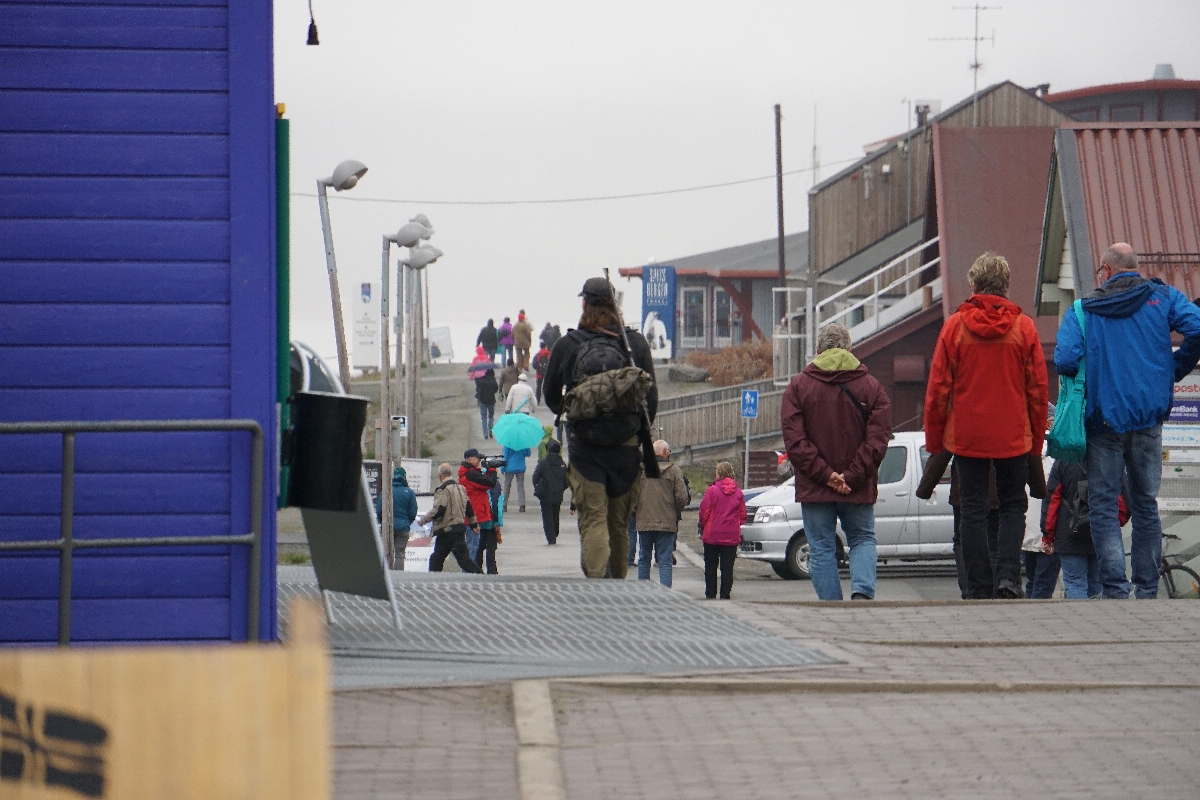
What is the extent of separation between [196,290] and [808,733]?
96.7 inches

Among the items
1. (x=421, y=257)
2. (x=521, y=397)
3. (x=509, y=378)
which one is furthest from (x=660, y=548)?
(x=509, y=378)

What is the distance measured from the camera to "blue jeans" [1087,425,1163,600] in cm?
839

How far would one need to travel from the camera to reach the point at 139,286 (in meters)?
5.39

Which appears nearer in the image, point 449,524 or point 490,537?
point 449,524

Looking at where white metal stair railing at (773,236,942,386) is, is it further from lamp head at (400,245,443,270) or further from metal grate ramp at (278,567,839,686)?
metal grate ramp at (278,567,839,686)

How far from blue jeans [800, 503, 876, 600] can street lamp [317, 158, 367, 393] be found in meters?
10.4

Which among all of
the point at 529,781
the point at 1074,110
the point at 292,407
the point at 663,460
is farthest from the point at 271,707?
the point at 1074,110

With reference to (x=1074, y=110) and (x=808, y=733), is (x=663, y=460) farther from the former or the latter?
(x=1074, y=110)

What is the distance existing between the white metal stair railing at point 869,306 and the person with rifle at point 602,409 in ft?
75.3

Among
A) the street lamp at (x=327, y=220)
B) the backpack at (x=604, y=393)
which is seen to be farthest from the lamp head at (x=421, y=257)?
the backpack at (x=604, y=393)

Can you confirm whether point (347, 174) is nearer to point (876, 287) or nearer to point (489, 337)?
point (876, 287)

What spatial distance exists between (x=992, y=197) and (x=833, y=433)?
78.9 feet

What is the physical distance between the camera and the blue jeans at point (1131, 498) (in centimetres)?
839

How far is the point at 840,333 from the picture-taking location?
358 inches
